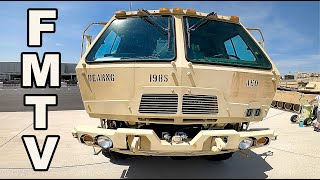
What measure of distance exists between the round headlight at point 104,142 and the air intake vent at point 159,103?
0.53 metres

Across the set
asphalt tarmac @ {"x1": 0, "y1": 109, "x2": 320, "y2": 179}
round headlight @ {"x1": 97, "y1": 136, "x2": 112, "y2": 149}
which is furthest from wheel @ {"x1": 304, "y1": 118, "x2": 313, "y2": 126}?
round headlight @ {"x1": 97, "y1": 136, "x2": 112, "y2": 149}

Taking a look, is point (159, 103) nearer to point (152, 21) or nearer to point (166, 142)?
point (166, 142)

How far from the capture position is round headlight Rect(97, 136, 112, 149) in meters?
3.42

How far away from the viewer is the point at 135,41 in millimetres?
3908

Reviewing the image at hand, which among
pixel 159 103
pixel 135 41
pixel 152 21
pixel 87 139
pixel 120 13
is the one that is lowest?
pixel 87 139

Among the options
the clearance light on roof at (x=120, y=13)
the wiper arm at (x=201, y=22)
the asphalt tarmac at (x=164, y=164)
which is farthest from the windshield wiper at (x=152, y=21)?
the asphalt tarmac at (x=164, y=164)

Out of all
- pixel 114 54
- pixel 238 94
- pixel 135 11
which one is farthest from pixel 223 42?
pixel 114 54

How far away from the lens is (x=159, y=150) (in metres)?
3.32

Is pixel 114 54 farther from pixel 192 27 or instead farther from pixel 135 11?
pixel 192 27

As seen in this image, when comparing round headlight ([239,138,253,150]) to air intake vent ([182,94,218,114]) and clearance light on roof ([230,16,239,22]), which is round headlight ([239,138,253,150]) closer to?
air intake vent ([182,94,218,114])

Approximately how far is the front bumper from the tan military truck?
0.01 metres

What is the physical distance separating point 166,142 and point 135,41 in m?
1.47

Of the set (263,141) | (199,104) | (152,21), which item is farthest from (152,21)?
(263,141)

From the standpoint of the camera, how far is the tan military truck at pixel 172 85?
133 inches
